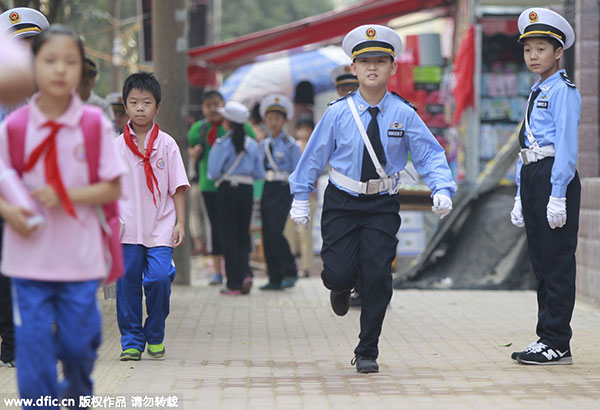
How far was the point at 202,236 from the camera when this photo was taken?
1830cm

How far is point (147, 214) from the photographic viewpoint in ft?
23.0

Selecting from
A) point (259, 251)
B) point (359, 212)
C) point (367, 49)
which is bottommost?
point (259, 251)

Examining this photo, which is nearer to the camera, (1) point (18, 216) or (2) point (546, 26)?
A: (1) point (18, 216)

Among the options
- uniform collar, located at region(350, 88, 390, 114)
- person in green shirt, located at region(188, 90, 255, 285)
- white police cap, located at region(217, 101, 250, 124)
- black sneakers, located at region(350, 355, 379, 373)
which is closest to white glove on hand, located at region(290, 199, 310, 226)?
uniform collar, located at region(350, 88, 390, 114)

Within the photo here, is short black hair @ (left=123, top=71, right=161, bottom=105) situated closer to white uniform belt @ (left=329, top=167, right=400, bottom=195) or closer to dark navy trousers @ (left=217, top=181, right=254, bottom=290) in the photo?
white uniform belt @ (left=329, top=167, right=400, bottom=195)

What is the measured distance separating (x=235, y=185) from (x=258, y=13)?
3658cm

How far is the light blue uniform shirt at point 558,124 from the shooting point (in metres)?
6.62

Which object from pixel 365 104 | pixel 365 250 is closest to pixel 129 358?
pixel 365 250

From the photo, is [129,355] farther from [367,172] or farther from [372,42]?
[372,42]

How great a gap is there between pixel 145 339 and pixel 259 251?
10.2m

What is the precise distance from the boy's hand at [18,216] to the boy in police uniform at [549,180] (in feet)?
11.7

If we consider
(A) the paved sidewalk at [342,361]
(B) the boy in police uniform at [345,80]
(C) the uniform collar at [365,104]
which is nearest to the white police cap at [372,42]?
(C) the uniform collar at [365,104]

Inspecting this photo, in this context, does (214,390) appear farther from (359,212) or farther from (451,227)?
(451,227)

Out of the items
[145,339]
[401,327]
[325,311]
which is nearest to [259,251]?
[325,311]
